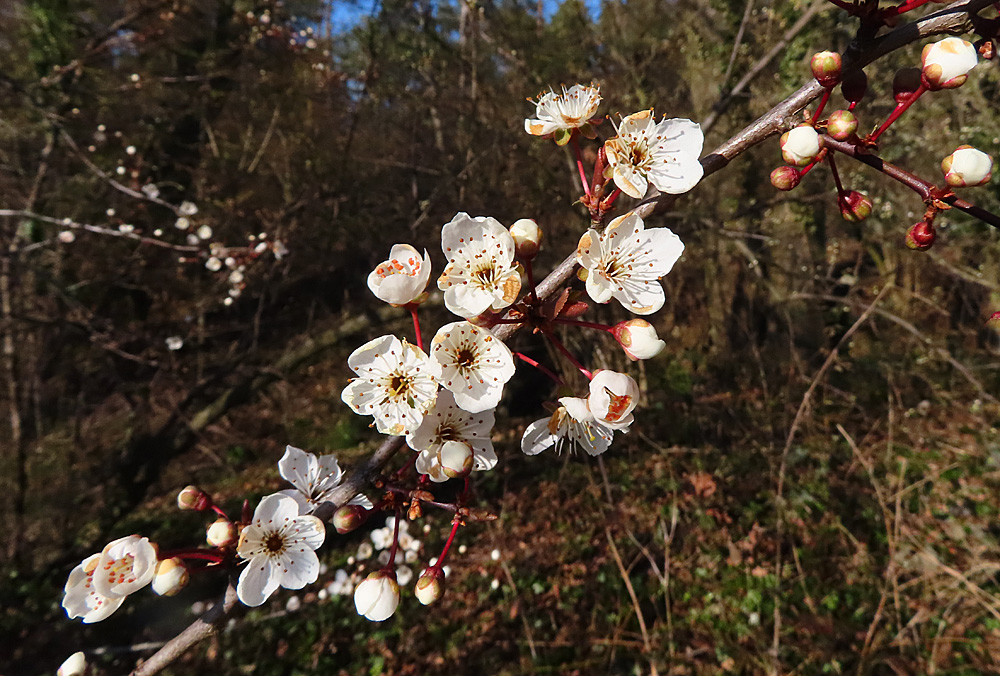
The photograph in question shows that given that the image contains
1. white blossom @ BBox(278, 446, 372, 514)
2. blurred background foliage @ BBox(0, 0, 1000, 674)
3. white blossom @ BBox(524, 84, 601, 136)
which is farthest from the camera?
blurred background foliage @ BBox(0, 0, 1000, 674)

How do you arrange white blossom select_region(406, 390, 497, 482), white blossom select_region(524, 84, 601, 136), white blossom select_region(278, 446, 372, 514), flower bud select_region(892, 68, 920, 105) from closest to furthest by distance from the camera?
flower bud select_region(892, 68, 920, 105), white blossom select_region(406, 390, 497, 482), white blossom select_region(524, 84, 601, 136), white blossom select_region(278, 446, 372, 514)

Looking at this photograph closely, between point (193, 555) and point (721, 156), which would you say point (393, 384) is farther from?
point (721, 156)

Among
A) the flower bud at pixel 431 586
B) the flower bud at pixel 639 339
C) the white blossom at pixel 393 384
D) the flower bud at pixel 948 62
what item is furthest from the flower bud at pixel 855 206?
the flower bud at pixel 431 586

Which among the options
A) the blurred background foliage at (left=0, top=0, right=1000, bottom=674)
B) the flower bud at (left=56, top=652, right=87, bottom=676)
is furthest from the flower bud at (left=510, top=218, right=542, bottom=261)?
the blurred background foliage at (left=0, top=0, right=1000, bottom=674)

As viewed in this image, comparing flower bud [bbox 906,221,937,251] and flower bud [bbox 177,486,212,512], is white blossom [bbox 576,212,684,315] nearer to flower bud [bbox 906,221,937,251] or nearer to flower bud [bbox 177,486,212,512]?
flower bud [bbox 906,221,937,251]

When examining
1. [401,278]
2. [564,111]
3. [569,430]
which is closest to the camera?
[401,278]

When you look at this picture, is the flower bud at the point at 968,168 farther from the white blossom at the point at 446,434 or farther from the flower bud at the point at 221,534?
the flower bud at the point at 221,534

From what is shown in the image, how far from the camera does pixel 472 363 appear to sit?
90cm

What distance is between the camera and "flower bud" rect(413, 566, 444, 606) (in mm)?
981

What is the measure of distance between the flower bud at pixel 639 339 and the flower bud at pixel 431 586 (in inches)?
22.4

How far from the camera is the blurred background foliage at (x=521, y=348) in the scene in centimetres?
348

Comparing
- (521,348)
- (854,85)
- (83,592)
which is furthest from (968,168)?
(521,348)

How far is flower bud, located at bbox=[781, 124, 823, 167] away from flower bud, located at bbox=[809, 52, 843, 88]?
64 millimetres

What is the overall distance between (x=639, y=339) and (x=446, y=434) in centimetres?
41
